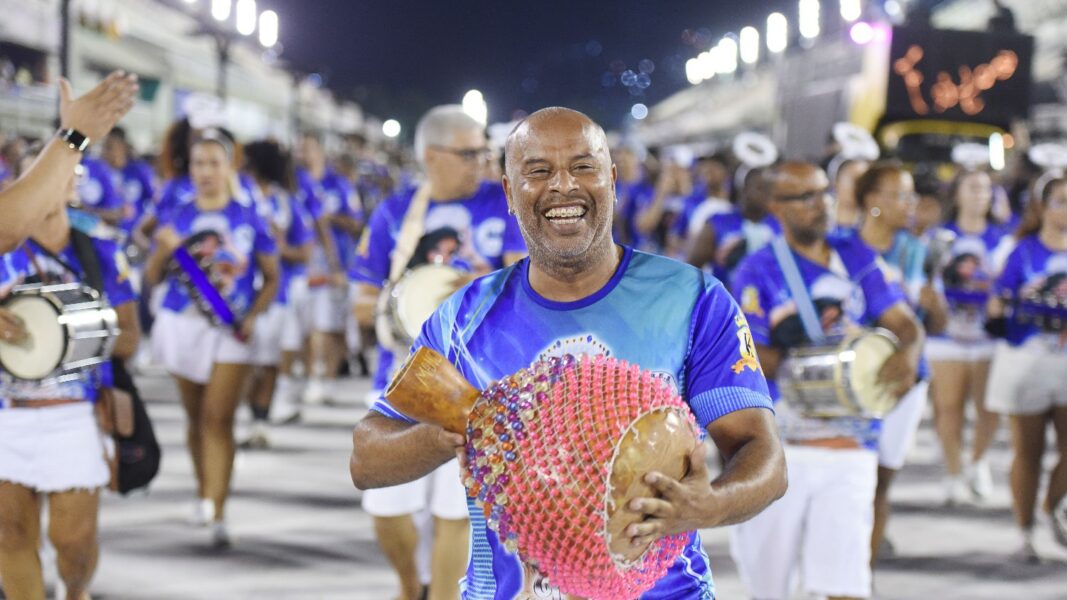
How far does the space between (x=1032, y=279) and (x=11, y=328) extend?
5.43m

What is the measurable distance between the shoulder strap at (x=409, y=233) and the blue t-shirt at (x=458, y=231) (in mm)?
26

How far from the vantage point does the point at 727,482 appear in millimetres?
2293

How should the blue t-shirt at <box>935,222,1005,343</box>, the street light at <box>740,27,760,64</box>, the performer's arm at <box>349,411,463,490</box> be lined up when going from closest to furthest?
the performer's arm at <box>349,411,463,490</box> → the blue t-shirt at <box>935,222,1005,343</box> → the street light at <box>740,27,760,64</box>

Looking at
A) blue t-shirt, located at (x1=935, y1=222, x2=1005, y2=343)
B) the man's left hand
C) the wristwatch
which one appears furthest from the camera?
blue t-shirt, located at (x1=935, y1=222, x2=1005, y2=343)

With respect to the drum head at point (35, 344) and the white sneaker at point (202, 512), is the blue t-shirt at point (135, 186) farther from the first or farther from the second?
the drum head at point (35, 344)

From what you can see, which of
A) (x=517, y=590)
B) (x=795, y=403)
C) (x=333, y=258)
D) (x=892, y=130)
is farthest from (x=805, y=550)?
(x=892, y=130)

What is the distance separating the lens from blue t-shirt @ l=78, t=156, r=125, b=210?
42.7ft

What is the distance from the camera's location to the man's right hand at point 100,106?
3.84 metres

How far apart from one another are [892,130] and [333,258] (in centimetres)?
982

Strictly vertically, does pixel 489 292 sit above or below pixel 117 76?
below

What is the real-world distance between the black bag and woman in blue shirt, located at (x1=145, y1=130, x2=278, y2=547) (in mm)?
1869

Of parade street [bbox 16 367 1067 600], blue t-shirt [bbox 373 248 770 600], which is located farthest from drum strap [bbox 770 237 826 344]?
blue t-shirt [bbox 373 248 770 600]

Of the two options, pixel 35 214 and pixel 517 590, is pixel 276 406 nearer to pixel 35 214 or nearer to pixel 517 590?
pixel 35 214

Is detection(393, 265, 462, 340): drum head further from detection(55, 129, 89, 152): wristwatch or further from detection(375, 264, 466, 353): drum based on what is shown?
detection(55, 129, 89, 152): wristwatch
